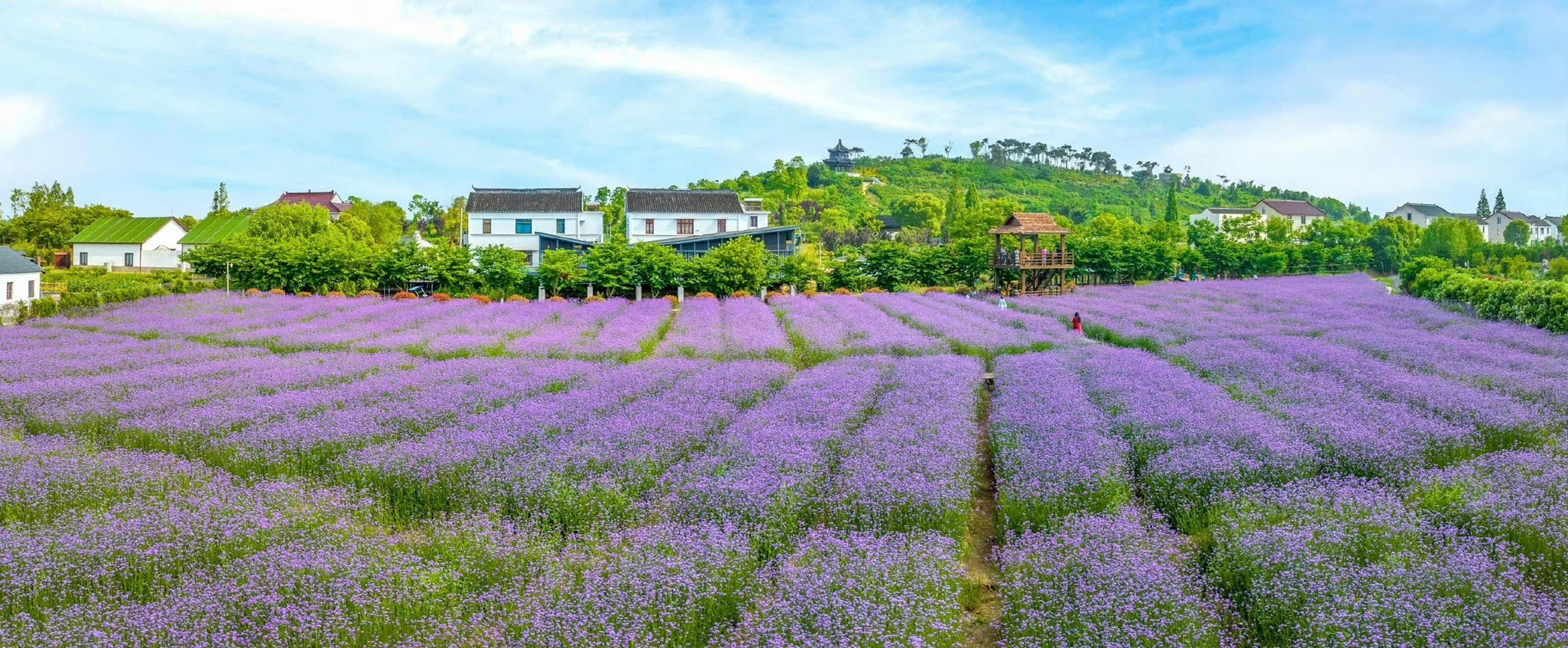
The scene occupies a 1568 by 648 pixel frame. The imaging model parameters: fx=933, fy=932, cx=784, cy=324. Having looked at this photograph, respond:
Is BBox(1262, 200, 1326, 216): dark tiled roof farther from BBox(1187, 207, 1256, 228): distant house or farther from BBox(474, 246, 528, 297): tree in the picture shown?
BBox(474, 246, 528, 297): tree

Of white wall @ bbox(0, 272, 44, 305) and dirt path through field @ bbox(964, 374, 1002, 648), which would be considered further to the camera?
white wall @ bbox(0, 272, 44, 305)

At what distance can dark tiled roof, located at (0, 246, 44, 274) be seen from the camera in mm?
36625

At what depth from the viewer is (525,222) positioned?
56625 mm

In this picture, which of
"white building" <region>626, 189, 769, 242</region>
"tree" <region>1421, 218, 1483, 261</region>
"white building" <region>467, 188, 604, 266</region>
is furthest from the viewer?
"tree" <region>1421, 218, 1483, 261</region>

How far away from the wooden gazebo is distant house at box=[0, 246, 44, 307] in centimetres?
3948

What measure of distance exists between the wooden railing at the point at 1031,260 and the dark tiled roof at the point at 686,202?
19.2m

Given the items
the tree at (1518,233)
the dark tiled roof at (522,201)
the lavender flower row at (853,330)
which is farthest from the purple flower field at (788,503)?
the tree at (1518,233)

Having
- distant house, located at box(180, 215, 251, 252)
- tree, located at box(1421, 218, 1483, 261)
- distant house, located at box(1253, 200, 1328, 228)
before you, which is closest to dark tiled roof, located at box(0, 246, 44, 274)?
distant house, located at box(180, 215, 251, 252)

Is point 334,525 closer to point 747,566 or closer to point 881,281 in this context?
point 747,566

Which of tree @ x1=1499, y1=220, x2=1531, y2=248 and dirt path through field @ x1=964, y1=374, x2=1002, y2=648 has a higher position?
tree @ x1=1499, y1=220, x2=1531, y2=248

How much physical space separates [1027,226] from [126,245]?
60.9m

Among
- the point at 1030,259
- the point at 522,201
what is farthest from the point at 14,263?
the point at 1030,259

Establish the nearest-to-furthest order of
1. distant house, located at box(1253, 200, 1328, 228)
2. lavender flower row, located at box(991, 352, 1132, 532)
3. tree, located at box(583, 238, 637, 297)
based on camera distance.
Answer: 1. lavender flower row, located at box(991, 352, 1132, 532)
2. tree, located at box(583, 238, 637, 297)
3. distant house, located at box(1253, 200, 1328, 228)

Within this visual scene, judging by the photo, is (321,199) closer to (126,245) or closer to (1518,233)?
(126,245)
